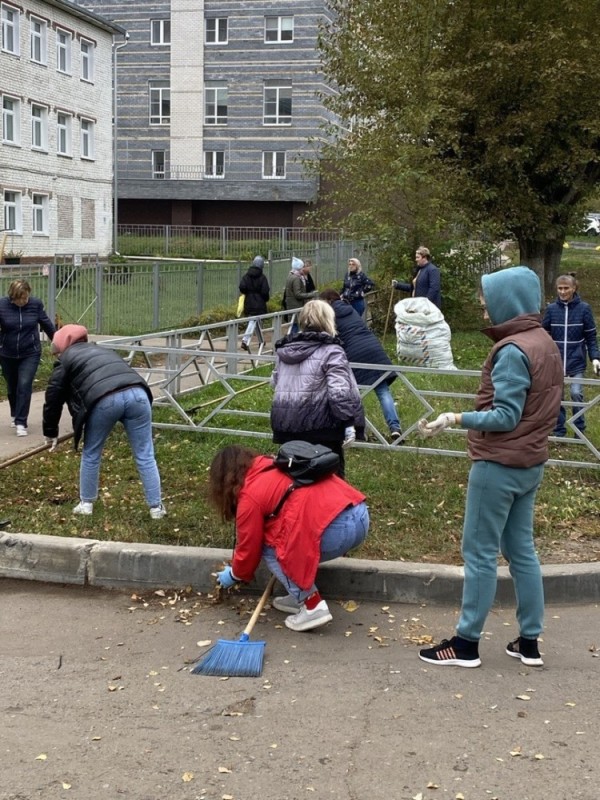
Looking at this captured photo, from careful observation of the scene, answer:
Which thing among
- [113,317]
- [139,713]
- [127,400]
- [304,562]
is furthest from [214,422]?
[113,317]

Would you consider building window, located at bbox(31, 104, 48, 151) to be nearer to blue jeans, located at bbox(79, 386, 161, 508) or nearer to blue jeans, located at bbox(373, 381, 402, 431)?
blue jeans, located at bbox(373, 381, 402, 431)

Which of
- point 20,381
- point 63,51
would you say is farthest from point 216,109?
point 20,381

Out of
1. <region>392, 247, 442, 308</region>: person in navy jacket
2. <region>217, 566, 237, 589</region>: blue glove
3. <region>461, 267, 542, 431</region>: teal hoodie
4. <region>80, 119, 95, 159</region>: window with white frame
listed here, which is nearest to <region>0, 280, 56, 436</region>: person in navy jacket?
<region>217, 566, 237, 589</region>: blue glove

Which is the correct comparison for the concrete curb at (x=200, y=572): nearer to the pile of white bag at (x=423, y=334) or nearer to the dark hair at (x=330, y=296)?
the dark hair at (x=330, y=296)

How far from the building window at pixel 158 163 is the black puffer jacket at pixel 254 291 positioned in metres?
35.4

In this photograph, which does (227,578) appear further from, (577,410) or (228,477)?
(577,410)

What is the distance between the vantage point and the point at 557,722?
12.7 ft

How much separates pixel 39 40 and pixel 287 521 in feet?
113

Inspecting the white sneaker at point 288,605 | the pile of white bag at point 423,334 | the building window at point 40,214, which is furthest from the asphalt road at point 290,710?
the building window at point 40,214

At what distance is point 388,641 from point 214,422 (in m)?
4.68

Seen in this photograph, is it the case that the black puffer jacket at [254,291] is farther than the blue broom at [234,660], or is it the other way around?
the black puffer jacket at [254,291]

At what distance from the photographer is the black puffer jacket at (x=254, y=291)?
1573 centimetres

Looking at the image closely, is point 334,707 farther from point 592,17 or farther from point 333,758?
point 592,17

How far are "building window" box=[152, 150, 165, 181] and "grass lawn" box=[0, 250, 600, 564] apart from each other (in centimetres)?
4263
